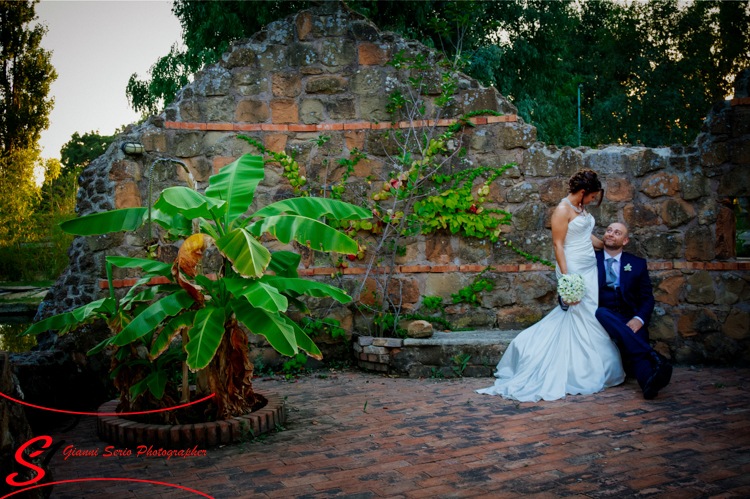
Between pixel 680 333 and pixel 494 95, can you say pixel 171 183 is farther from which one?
pixel 680 333

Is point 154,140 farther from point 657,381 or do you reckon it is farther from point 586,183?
point 657,381

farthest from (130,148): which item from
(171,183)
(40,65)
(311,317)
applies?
(40,65)

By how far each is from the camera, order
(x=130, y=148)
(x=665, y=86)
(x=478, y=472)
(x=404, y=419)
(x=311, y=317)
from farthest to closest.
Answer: (x=665, y=86)
(x=311, y=317)
(x=130, y=148)
(x=404, y=419)
(x=478, y=472)

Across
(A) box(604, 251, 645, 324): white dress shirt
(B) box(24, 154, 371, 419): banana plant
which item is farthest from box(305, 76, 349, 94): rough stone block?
(A) box(604, 251, 645, 324): white dress shirt

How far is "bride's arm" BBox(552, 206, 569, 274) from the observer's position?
17.7ft

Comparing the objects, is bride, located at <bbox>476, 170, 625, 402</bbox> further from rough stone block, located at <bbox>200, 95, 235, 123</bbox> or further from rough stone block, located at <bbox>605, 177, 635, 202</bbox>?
rough stone block, located at <bbox>200, 95, 235, 123</bbox>

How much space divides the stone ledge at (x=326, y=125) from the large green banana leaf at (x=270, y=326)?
3.05 m

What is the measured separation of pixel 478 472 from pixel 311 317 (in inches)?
134

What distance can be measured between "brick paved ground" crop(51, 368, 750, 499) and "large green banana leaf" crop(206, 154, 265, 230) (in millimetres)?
1679

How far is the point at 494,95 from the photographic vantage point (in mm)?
6422

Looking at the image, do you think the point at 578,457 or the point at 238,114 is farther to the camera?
the point at 238,114

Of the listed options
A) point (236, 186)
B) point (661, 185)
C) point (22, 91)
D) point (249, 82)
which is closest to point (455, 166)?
point (661, 185)

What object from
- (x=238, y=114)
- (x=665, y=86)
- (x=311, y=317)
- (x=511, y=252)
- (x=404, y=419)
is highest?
(x=665, y=86)

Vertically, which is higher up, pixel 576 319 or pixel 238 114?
pixel 238 114
